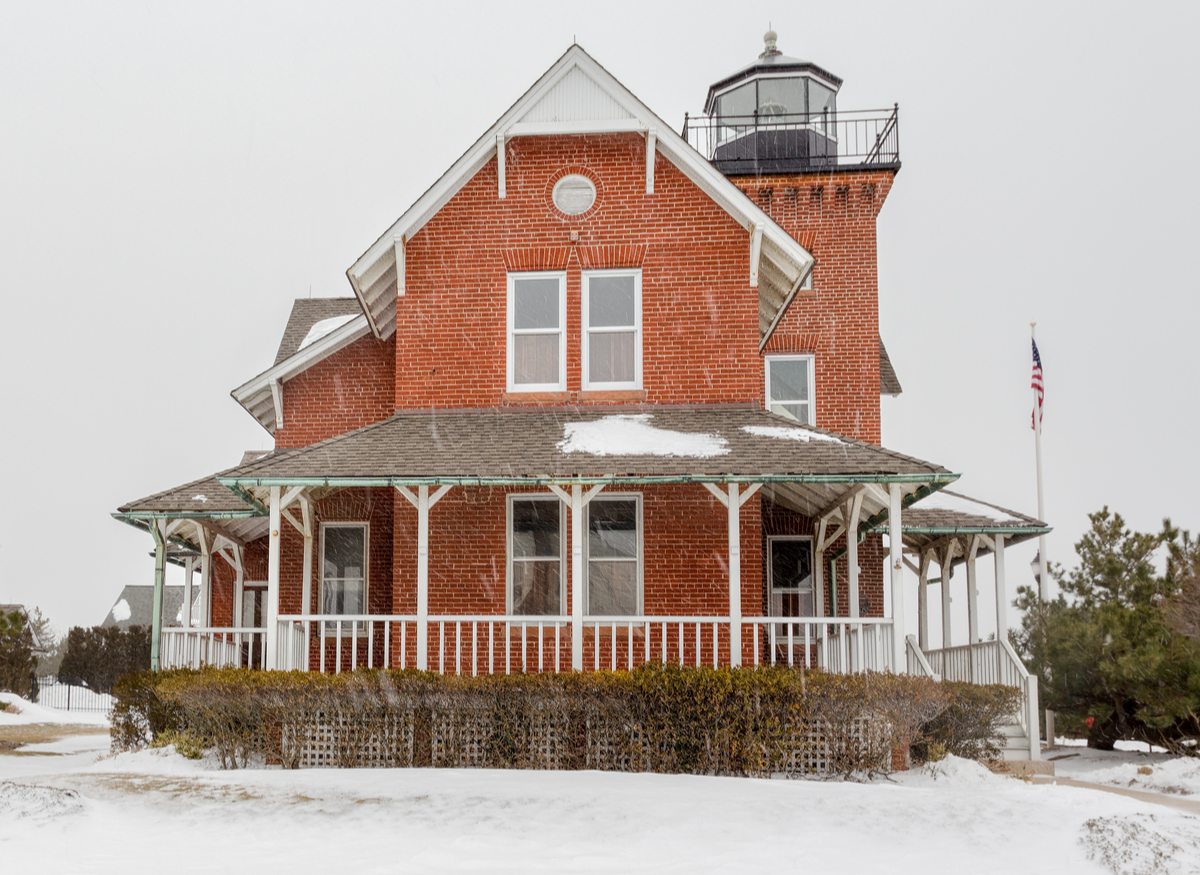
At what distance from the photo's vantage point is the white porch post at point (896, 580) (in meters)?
13.3

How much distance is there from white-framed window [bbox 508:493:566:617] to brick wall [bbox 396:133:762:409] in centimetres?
152

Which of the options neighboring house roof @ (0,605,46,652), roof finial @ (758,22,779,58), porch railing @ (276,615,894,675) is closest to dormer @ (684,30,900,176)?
roof finial @ (758,22,779,58)

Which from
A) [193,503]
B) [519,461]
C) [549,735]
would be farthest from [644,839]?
[193,503]

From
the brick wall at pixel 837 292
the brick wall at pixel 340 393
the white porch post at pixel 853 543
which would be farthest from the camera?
the brick wall at pixel 837 292

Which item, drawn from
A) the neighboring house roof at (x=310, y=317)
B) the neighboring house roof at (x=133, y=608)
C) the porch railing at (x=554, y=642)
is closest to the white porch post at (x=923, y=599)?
the porch railing at (x=554, y=642)

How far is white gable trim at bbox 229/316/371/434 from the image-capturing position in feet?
61.4

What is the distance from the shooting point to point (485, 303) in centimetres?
1662

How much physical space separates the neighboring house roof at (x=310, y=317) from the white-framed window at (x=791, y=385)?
768 centimetres

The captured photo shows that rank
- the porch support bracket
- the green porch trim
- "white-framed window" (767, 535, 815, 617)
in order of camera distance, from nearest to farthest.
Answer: the green porch trim
the porch support bracket
"white-framed window" (767, 535, 815, 617)

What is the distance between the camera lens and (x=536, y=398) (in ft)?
53.7

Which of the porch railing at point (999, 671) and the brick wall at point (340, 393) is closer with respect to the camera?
the porch railing at point (999, 671)

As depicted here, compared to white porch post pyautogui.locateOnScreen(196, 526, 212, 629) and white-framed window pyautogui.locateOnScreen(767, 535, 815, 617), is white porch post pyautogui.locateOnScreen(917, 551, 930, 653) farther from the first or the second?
white porch post pyautogui.locateOnScreen(196, 526, 212, 629)

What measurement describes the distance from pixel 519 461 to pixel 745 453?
267 centimetres

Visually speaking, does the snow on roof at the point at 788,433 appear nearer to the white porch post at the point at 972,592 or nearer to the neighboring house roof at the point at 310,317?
the white porch post at the point at 972,592
